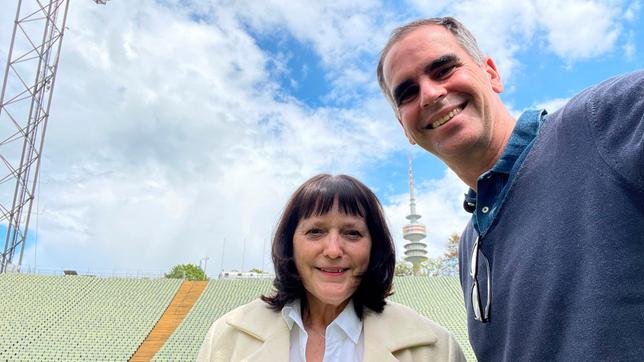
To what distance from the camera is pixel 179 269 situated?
45.0 m

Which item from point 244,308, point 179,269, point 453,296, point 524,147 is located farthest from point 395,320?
point 179,269

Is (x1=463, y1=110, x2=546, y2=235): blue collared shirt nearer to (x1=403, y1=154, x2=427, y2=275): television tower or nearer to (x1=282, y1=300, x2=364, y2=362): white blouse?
(x1=282, y1=300, x2=364, y2=362): white blouse

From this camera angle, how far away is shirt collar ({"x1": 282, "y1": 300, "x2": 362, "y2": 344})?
182 centimetres

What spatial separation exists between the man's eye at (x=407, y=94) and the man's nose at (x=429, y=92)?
0.03m

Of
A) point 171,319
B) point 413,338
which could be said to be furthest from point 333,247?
point 171,319

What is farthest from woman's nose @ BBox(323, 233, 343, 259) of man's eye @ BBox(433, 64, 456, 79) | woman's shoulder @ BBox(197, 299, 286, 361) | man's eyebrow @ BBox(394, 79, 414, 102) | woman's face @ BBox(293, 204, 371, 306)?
man's eye @ BBox(433, 64, 456, 79)

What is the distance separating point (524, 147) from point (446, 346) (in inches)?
34.9

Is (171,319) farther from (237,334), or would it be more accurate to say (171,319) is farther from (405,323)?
(405,323)

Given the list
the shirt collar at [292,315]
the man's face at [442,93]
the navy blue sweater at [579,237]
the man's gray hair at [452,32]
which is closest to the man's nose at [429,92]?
the man's face at [442,93]

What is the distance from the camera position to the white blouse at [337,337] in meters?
1.79

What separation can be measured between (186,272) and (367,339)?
1785 inches

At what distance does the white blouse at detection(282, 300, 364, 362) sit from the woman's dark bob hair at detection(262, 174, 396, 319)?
2.9 inches

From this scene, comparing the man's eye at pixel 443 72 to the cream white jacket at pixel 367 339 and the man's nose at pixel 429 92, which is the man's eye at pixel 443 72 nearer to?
the man's nose at pixel 429 92

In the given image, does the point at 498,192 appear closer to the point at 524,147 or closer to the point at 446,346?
the point at 524,147
